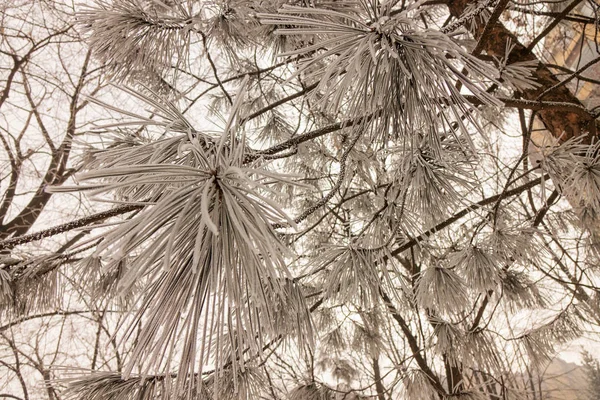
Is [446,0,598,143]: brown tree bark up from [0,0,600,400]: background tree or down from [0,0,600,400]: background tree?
up

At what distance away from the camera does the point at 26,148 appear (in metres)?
2.10

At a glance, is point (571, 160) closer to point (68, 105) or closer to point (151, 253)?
point (151, 253)

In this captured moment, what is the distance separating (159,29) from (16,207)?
1.94m

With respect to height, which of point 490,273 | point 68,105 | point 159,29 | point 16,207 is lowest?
point 490,273

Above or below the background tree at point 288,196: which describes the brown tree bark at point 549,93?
above

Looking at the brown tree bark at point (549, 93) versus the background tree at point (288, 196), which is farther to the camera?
the brown tree bark at point (549, 93)

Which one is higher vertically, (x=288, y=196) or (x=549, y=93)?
(x=549, y=93)

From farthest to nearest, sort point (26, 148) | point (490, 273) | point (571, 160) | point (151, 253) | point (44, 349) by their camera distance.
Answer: point (26, 148)
point (44, 349)
point (490, 273)
point (571, 160)
point (151, 253)

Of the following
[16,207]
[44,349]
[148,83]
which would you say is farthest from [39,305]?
[16,207]

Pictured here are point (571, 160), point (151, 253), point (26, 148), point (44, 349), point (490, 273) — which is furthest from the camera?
point (26, 148)

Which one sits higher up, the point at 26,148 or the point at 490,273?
the point at 26,148

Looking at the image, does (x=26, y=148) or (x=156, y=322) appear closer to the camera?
(x=156, y=322)

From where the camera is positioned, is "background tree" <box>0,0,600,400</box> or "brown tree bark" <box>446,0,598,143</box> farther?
"brown tree bark" <box>446,0,598,143</box>

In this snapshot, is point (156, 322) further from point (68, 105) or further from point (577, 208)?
point (68, 105)
